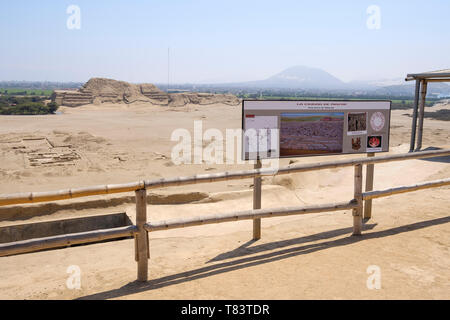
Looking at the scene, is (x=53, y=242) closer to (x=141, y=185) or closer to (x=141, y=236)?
(x=141, y=236)

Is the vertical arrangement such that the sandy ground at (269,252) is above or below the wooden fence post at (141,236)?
below

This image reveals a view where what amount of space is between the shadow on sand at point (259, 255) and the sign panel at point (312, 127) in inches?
44.0

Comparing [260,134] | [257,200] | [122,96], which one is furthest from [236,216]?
[122,96]

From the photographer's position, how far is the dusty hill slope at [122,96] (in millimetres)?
48688

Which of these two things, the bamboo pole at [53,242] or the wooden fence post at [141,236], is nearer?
the bamboo pole at [53,242]

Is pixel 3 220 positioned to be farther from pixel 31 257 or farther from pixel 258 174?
pixel 258 174

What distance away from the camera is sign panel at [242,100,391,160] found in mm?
5227

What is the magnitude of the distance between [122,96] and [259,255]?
50483mm

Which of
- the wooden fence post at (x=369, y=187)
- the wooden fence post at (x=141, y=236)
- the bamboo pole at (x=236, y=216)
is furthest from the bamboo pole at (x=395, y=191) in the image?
the wooden fence post at (x=141, y=236)

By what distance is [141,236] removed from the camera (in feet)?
13.1

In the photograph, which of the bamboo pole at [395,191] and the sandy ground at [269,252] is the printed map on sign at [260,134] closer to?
the sandy ground at [269,252]

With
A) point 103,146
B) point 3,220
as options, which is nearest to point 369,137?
point 3,220
